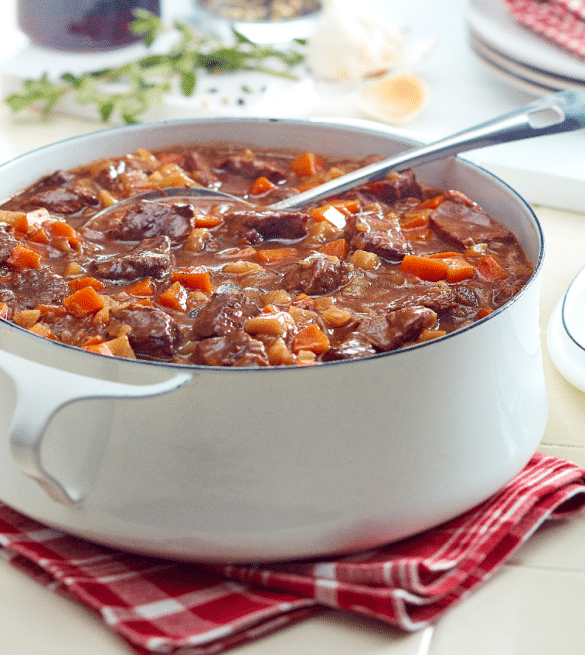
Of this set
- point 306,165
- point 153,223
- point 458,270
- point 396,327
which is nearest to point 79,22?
point 306,165

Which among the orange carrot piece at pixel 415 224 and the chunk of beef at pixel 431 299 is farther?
the orange carrot piece at pixel 415 224

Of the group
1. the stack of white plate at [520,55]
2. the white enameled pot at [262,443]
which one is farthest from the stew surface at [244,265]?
the stack of white plate at [520,55]

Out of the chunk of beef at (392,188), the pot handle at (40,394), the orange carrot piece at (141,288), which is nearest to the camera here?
the pot handle at (40,394)

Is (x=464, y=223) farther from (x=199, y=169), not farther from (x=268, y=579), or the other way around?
(x=268, y=579)

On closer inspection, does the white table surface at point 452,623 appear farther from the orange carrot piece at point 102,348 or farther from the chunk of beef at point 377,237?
the chunk of beef at point 377,237

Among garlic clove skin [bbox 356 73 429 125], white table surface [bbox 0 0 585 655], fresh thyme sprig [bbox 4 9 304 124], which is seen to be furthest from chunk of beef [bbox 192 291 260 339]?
garlic clove skin [bbox 356 73 429 125]

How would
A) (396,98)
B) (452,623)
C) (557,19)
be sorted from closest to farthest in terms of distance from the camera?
(452,623), (396,98), (557,19)

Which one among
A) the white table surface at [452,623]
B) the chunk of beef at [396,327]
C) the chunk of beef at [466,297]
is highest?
the chunk of beef at [396,327]
